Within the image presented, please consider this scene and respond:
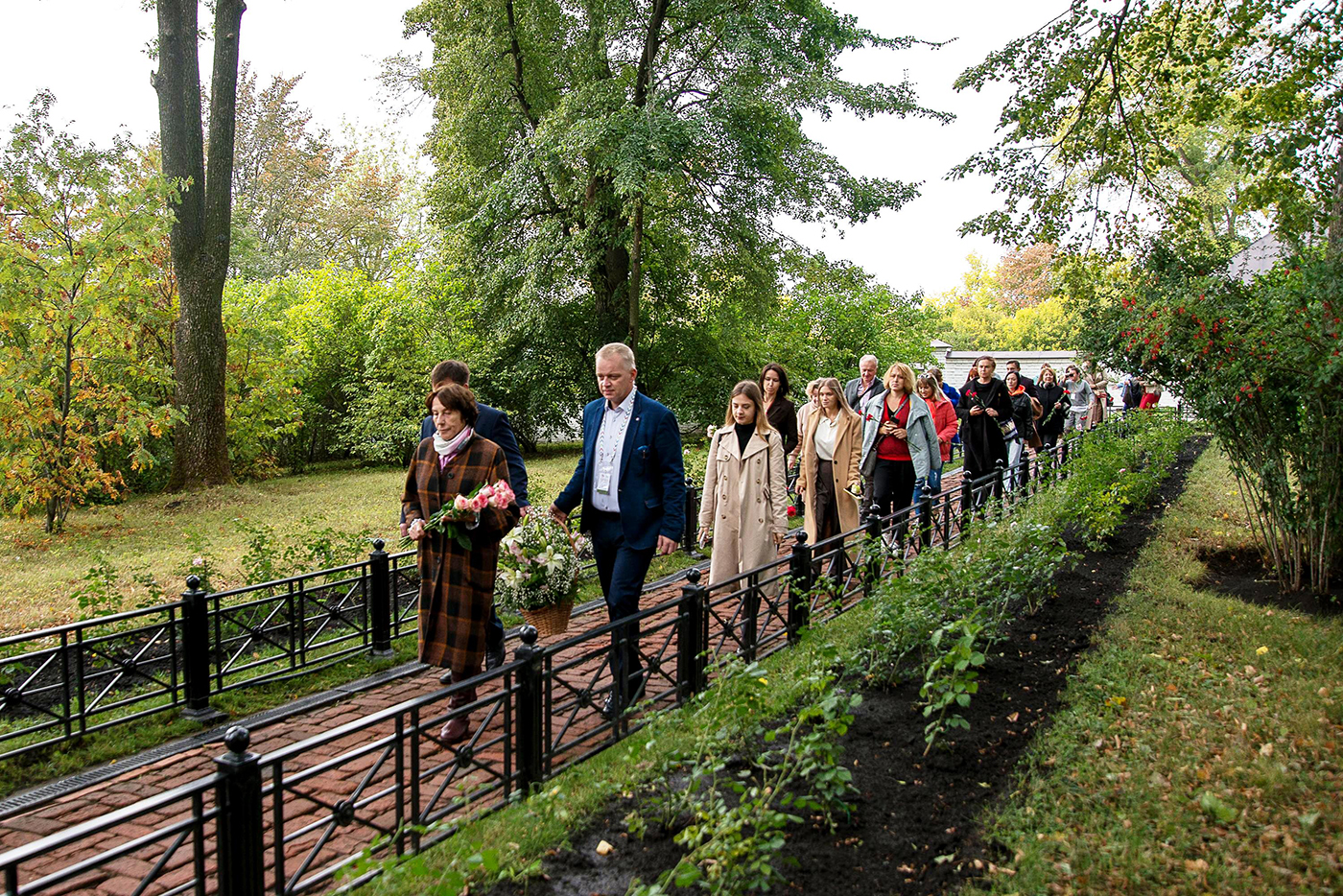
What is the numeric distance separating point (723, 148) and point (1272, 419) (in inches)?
466

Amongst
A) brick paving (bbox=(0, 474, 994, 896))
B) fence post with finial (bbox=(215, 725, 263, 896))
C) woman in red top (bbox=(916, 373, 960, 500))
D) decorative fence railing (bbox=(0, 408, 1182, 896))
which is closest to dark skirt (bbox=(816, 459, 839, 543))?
decorative fence railing (bbox=(0, 408, 1182, 896))

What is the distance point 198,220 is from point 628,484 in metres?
13.6

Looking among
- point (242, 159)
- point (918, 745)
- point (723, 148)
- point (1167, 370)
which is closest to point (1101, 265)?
point (1167, 370)

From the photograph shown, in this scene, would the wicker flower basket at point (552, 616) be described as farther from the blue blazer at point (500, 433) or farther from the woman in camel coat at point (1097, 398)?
the woman in camel coat at point (1097, 398)

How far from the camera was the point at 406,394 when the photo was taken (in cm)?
2188

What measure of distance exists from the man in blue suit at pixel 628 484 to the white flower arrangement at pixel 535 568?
23 centimetres

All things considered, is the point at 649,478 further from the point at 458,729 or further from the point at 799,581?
the point at 458,729

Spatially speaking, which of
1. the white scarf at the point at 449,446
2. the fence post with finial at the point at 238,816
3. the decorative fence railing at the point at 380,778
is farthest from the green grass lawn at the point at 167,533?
the fence post with finial at the point at 238,816

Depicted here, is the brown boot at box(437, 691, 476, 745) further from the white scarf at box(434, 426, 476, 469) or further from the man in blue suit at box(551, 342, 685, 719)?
the white scarf at box(434, 426, 476, 469)

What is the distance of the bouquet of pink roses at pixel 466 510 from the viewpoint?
497 centimetres

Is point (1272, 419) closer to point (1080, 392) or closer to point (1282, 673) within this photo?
point (1282, 673)

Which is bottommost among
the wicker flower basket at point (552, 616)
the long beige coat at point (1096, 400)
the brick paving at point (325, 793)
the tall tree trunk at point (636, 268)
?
the brick paving at point (325, 793)

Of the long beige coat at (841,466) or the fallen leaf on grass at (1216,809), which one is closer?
the fallen leaf on grass at (1216,809)

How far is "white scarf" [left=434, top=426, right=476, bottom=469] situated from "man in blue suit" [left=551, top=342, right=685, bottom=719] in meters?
0.73
